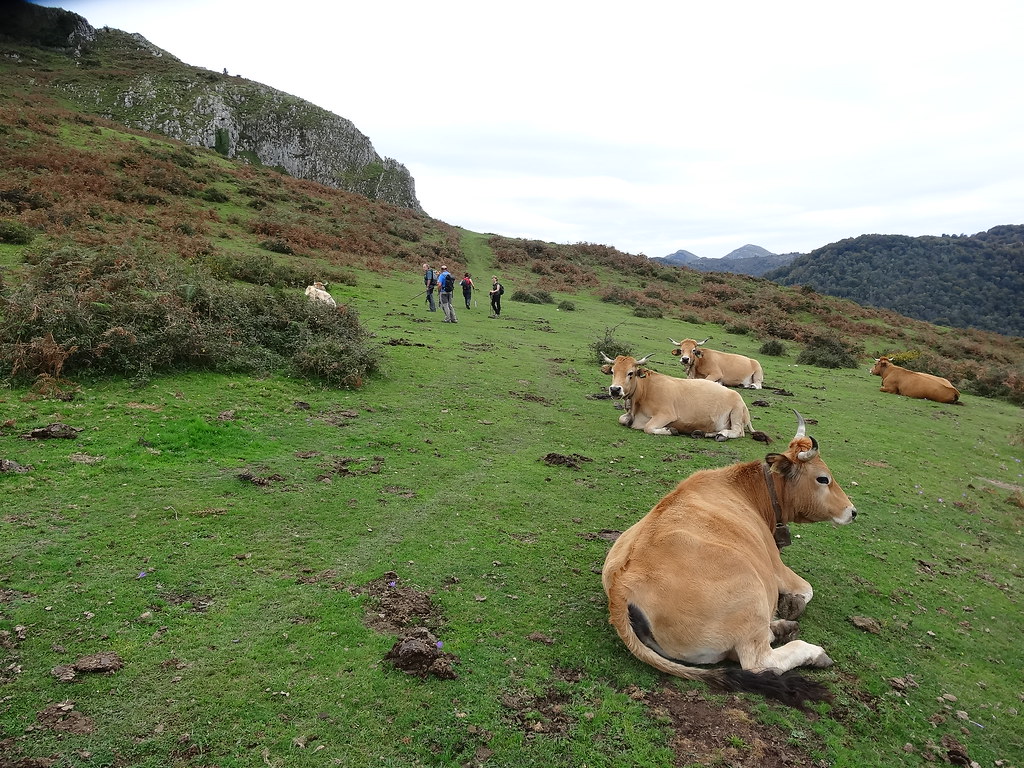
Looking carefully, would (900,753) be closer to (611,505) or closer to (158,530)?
(611,505)

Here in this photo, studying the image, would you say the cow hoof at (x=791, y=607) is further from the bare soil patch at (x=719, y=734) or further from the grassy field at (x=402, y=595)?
the bare soil patch at (x=719, y=734)

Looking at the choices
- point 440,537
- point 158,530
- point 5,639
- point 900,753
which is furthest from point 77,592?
point 900,753

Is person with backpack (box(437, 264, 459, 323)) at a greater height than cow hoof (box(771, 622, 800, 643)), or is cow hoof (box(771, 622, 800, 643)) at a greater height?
person with backpack (box(437, 264, 459, 323))

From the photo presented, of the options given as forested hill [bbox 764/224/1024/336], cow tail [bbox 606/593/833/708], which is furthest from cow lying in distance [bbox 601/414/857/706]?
forested hill [bbox 764/224/1024/336]

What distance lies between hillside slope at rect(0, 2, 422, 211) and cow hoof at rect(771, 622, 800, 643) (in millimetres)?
60710

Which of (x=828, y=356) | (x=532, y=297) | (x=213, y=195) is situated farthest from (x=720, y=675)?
(x=213, y=195)

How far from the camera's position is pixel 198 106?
210ft

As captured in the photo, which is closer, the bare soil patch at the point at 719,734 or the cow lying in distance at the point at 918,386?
the bare soil patch at the point at 719,734

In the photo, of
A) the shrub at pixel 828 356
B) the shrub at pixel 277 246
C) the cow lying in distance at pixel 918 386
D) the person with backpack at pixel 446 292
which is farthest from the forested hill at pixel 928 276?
the shrub at pixel 277 246

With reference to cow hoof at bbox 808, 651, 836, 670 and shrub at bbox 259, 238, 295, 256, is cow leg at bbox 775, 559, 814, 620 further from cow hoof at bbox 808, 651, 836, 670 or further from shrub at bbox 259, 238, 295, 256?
shrub at bbox 259, 238, 295, 256

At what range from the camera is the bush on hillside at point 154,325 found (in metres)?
7.99

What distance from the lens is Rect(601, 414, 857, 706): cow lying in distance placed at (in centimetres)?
400

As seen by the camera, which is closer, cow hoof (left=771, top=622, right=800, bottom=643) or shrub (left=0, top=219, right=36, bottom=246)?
cow hoof (left=771, top=622, right=800, bottom=643)

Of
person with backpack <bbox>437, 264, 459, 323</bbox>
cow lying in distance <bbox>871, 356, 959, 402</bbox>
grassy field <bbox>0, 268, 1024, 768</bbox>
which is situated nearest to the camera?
grassy field <bbox>0, 268, 1024, 768</bbox>
